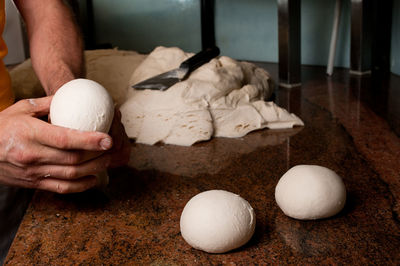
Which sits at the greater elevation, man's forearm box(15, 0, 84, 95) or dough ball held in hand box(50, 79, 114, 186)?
man's forearm box(15, 0, 84, 95)

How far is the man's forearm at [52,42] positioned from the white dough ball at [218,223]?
1.94 feet

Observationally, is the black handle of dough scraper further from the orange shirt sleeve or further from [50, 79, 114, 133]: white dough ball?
[50, 79, 114, 133]: white dough ball

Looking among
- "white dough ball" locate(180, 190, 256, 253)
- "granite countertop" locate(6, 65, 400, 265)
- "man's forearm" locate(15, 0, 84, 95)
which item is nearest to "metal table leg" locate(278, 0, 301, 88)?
"granite countertop" locate(6, 65, 400, 265)

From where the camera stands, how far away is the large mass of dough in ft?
5.17

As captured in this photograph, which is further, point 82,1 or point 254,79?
point 82,1

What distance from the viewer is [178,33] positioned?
3600 millimetres

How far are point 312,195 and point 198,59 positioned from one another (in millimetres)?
1070

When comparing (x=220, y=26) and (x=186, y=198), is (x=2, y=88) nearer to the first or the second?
(x=186, y=198)

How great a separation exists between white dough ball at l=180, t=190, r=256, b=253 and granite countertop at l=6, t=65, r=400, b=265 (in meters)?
0.04

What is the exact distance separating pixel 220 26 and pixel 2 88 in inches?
96.8

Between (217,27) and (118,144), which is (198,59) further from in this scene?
(217,27)

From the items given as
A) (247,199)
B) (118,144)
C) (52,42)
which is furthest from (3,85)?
(247,199)

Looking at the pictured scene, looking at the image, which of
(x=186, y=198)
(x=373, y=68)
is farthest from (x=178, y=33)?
(x=186, y=198)

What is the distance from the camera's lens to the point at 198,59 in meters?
1.83
